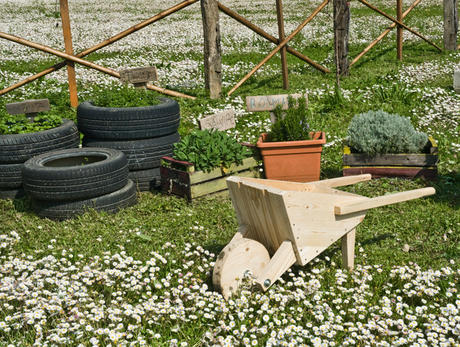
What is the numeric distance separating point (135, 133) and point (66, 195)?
1410 millimetres

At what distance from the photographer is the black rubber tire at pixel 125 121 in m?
7.41

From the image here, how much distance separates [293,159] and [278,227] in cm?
287

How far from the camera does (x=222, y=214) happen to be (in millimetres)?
6652

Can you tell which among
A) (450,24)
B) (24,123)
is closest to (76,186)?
(24,123)

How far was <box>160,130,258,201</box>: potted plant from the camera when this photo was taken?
7.04 m

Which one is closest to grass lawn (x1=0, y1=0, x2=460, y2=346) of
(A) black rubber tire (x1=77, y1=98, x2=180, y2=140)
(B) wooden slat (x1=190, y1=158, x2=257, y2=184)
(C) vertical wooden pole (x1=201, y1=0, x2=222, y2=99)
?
(B) wooden slat (x1=190, y1=158, x2=257, y2=184)

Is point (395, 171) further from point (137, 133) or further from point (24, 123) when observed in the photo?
point (24, 123)

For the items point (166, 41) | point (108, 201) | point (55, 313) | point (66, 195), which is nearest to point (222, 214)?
point (108, 201)

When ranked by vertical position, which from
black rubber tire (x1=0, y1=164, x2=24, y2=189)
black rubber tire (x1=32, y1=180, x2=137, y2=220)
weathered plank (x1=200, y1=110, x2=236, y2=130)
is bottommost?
black rubber tire (x1=32, y1=180, x2=137, y2=220)

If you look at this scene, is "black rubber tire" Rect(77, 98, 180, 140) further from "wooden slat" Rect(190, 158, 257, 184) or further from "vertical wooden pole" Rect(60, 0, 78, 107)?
"vertical wooden pole" Rect(60, 0, 78, 107)

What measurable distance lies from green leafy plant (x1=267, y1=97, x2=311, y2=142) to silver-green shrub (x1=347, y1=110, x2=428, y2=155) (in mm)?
723

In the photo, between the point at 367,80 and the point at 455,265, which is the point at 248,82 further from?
the point at 455,265

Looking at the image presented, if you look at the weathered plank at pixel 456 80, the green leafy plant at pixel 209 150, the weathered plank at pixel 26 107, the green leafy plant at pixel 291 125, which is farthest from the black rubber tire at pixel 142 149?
the weathered plank at pixel 456 80


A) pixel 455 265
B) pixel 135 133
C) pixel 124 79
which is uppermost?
pixel 124 79
